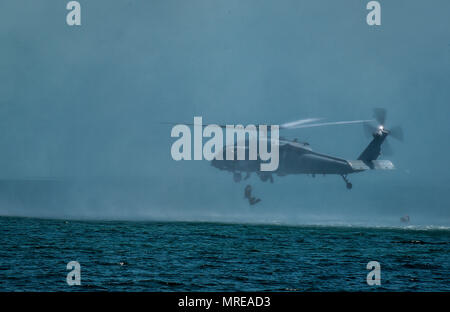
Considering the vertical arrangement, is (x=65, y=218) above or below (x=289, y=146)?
below

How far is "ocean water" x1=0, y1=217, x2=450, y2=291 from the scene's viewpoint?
5188 cm

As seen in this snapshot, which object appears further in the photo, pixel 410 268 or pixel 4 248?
pixel 4 248

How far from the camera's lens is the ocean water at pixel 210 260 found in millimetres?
51875

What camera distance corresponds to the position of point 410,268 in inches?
2635

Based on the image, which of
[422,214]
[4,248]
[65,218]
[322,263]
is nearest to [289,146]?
[322,263]

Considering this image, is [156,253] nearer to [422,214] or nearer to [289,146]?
[289,146]

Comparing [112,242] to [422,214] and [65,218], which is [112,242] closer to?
[65,218]

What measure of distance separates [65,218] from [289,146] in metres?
68.9

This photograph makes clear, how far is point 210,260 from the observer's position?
68438 millimetres

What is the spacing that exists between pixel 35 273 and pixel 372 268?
32.3 meters
